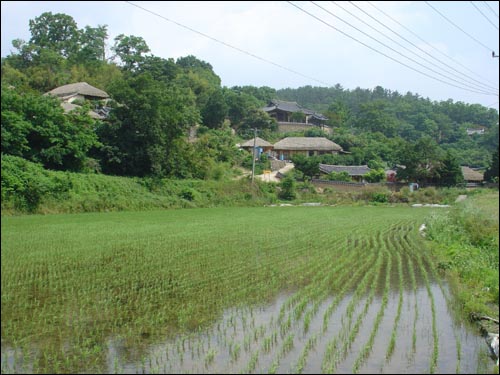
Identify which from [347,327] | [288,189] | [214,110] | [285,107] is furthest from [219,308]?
[285,107]

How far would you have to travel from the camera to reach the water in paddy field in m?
5.65

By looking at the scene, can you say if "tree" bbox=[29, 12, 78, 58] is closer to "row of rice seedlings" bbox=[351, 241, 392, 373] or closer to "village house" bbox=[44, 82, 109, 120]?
"village house" bbox=[44, 82, 109, 120]

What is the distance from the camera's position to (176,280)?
396 inches

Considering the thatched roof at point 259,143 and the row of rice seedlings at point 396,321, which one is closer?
the row of rice seedlings at point 396,321

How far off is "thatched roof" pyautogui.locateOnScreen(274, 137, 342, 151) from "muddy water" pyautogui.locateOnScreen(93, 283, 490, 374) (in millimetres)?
36553

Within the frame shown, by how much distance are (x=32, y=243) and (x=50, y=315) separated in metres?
5.51

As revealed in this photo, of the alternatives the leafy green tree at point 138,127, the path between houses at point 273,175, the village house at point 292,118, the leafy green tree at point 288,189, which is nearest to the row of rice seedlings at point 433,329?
the leafy green tree at point 138,127

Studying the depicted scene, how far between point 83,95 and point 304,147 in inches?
751

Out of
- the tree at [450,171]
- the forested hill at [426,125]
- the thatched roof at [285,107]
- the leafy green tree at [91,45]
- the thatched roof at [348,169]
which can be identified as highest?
the leafy green tree at [91,45]

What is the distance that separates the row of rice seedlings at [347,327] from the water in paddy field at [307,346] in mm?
13

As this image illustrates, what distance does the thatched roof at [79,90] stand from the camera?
35.0 meters

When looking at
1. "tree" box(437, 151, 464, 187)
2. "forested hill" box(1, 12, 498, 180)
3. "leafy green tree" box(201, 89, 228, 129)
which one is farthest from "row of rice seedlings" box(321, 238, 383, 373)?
"leafy green tree" box(201, 89, 228, 129)

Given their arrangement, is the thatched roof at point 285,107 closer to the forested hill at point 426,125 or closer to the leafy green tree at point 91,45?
the forested hill at point 426,125

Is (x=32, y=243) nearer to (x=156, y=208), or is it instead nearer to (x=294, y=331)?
(x=294, y=331)
